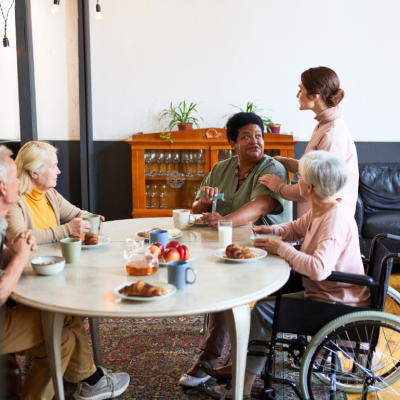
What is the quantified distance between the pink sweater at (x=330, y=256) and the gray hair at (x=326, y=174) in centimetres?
7

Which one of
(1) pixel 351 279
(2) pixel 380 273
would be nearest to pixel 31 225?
(1) pixel 351 279

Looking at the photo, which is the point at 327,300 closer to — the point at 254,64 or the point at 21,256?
the point at 21,256

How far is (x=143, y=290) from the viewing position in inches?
47.6

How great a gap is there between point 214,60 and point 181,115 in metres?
0.70

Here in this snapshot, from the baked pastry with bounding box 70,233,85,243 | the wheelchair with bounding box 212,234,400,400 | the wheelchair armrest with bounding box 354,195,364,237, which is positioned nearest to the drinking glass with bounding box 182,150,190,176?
the wheelchair armrest with bounding box 354,195,364,237

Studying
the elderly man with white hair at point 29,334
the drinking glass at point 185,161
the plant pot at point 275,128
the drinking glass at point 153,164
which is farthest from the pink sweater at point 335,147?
the drinking glass at point 153,164

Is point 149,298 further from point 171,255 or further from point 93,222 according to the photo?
point 93,222

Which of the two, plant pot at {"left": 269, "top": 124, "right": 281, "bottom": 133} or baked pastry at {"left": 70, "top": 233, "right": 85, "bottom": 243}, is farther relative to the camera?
plant pot at {"left": 269, "top": 124, "right": 281, "bottom": 133}

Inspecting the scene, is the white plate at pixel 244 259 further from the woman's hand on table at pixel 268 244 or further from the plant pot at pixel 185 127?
the plant pot at pixel 185 127

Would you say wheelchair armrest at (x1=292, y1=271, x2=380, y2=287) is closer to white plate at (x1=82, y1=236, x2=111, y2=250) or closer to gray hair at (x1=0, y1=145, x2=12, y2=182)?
white plate at (x1=82, y1=236, x2=111, y2=250)

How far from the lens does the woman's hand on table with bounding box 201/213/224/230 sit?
7.11 ft

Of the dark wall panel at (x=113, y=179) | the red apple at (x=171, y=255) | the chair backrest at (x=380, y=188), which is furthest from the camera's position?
the dark wall panel at (x=113, y=179)

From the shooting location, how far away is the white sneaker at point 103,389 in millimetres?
1818

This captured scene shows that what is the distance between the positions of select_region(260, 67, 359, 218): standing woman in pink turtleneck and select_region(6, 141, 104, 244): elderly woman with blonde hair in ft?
3.20
